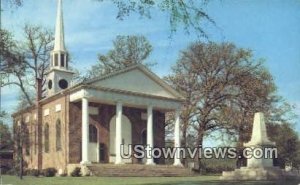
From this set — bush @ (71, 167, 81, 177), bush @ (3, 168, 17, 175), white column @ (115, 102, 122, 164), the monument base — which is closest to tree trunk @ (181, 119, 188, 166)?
the monument base

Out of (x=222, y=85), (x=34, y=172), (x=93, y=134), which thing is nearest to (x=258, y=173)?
(x=222, y=85)

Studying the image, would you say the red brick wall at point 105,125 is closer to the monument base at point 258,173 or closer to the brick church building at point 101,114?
the brick church building at point 101,114

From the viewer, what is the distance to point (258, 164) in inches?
421

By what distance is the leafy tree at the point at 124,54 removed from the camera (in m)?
9.88

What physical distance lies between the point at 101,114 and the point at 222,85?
1006cm

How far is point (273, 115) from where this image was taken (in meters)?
11.3

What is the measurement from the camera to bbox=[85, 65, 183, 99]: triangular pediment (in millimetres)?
15695

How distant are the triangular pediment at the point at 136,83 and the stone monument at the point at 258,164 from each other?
356 centimetres

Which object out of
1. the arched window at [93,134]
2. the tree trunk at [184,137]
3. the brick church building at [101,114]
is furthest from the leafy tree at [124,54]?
the arched window at [93,134]

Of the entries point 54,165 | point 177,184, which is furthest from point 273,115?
point 54,165

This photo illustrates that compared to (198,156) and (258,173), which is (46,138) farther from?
(258,173)

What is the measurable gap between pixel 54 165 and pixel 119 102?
409 cm

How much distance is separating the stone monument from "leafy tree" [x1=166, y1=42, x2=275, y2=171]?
15.5 inches

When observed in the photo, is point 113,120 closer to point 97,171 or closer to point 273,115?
point 97,171
